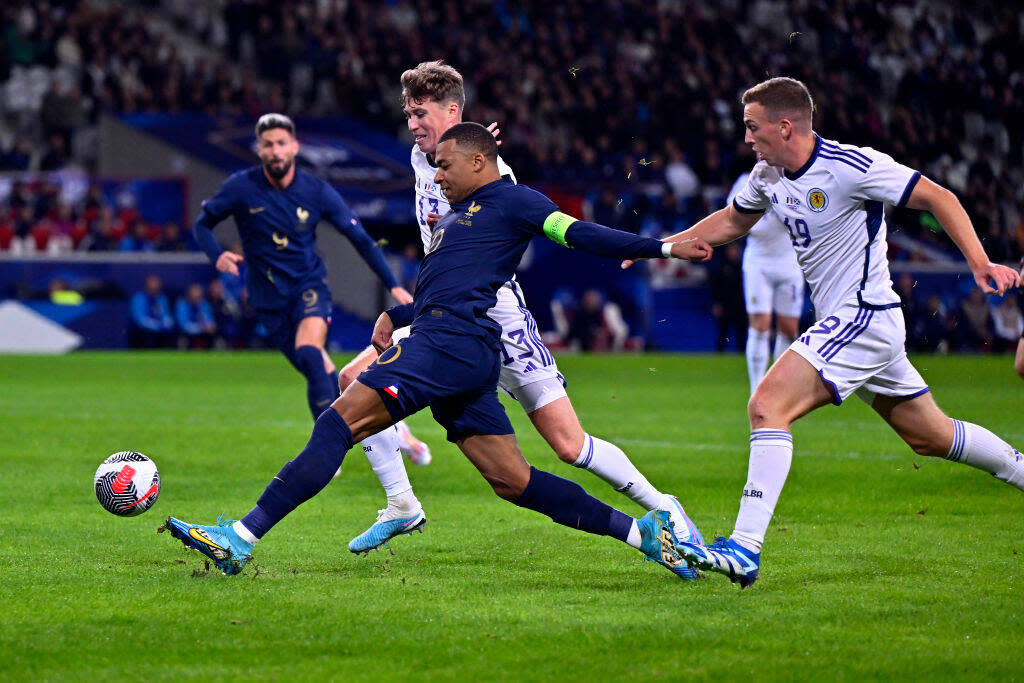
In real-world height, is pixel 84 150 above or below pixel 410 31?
below

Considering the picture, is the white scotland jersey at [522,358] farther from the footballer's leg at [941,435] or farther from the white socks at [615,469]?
the footballer's leg at [941,435]

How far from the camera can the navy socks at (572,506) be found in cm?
564

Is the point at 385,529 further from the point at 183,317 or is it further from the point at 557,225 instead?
the point at 183,317

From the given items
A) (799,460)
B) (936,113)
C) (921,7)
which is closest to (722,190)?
(921,7)

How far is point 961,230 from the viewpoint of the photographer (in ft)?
18.1

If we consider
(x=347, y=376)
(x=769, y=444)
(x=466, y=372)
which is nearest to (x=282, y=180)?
(x=347, y=376)

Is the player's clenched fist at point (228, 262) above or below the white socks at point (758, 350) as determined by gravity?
above

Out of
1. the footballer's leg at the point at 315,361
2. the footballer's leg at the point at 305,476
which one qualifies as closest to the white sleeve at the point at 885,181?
the footballer's leg at the point at 305,476

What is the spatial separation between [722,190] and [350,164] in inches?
289

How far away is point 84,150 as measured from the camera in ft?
89.2

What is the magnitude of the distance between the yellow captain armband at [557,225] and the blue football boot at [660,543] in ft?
4.15

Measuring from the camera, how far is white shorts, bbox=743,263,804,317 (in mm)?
12719

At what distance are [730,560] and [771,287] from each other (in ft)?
25.5

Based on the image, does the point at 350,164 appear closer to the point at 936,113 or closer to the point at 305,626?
the point at 936,113
